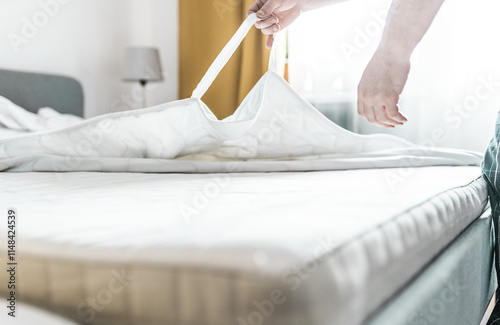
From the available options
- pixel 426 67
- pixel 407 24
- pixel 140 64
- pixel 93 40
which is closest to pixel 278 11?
pixel 407 24

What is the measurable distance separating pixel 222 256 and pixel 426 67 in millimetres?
2304

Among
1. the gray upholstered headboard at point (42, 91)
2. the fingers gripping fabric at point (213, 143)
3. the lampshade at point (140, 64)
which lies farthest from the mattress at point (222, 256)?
the lampshade at point (140, 64)

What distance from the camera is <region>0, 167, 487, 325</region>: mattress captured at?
0.28 m

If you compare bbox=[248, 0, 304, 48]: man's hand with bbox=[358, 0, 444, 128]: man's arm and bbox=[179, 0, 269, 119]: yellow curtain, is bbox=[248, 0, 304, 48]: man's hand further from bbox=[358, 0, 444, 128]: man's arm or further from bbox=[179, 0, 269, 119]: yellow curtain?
bbox=[179, 0, 269, 119]: yellow curtain

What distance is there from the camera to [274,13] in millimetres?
1265

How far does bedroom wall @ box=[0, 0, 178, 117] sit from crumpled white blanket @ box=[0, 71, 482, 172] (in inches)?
76.5

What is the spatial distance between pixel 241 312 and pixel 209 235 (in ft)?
0.24

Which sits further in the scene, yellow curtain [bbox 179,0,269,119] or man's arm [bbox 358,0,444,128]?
yellow curtain [bbox 179,0,269,119]

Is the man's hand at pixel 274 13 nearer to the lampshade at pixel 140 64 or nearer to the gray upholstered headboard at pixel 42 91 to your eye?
the gray upholstered headboard at pixel 42 91

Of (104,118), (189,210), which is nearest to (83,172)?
(104,118)

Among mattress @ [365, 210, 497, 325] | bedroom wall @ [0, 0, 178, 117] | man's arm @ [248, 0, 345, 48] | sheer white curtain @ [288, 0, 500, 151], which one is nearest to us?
mattress @ [365, 210, 497, 325]

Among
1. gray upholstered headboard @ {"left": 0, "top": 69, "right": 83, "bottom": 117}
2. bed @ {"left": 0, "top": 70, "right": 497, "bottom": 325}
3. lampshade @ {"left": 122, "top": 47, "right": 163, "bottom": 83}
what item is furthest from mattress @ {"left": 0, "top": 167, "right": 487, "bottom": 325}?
lampshade @ {"left": 122, "top": 47, "right": 163, "bottom": 83}

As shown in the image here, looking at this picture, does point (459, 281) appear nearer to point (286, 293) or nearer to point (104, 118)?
point (286, 293)

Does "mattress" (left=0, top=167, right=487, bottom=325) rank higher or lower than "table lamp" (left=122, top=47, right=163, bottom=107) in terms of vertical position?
lower
